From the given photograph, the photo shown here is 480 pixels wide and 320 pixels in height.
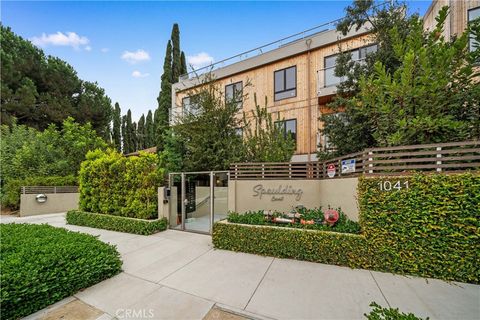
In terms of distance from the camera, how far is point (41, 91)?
1875 cm

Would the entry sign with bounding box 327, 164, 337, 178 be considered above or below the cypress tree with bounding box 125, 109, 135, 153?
below

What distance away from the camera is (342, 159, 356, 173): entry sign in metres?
5.46

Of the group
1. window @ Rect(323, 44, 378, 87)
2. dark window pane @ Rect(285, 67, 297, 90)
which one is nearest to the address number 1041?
window @ Rect(323, 44, 378, 87)

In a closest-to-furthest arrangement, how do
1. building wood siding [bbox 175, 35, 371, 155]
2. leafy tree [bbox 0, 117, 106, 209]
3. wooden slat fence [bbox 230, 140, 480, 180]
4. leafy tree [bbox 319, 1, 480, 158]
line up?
wooden slat fence [bbox 230, 140, 480, 180] < leafy tree [bbox 319, 1, 480, 158] < building wood siding [bbox 175, 35, 371, 155] < leafy tree [bbox 0, 117, 106, 209]

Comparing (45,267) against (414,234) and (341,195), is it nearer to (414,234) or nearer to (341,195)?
(341,195)

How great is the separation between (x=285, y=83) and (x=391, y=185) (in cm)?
913

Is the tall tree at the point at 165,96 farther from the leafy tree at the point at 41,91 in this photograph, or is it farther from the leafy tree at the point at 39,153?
the leafy tree at the point at 41,91

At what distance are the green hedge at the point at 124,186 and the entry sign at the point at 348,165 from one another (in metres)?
6.91

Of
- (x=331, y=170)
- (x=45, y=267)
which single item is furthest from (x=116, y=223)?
(x=331, y=170)

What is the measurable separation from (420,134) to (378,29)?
5117mm

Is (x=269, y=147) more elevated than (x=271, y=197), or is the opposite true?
(x=269, y=147)

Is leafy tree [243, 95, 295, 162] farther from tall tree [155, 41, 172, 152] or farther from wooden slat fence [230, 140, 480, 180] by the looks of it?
tall tree [155, 41, 172, 152]

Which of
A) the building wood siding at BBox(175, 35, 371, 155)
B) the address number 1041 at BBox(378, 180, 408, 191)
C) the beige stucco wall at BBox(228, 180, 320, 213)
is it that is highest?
the building wood siding at BBox(175, 35, 371, 155)

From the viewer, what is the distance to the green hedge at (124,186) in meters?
8.12
